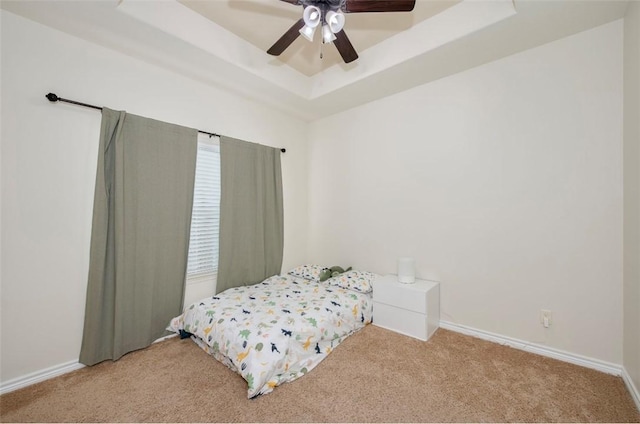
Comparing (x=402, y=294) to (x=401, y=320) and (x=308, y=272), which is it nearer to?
(x=401, y=320)

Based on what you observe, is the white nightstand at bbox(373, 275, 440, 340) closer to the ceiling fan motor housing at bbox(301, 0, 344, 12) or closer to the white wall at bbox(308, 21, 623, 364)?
the white wall at bbox(308, 21, 623, 364)

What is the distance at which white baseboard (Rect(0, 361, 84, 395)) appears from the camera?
1.70 meters

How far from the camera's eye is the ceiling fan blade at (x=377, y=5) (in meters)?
1.56

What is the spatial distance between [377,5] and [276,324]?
2182 mm

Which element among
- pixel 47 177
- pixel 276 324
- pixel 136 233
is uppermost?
pixel 47 177

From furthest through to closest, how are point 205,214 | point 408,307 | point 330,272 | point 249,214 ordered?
point 330,272 < point 249,214 < point 205,214 < point 408,307

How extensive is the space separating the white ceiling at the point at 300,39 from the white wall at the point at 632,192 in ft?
0.85

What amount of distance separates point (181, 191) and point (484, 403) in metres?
2.73

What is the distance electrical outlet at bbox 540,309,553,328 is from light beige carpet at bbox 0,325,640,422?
255 millimetres

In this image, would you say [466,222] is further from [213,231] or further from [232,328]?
[213,231]

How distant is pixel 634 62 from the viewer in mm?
1644

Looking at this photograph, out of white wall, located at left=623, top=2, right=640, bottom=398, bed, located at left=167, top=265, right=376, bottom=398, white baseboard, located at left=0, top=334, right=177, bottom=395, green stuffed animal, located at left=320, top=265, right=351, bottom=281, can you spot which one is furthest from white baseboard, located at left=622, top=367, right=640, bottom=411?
white baseboard, located at left=0, top=334, right=177, bottom=395

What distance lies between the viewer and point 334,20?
1.65 meters

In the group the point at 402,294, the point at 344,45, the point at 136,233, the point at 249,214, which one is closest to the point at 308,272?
the point at 249,214
